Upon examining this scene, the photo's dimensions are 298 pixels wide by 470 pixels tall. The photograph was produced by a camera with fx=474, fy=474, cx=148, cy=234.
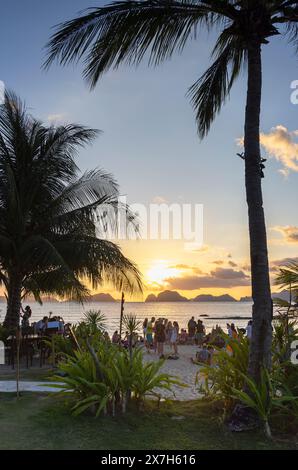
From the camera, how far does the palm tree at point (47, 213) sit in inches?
627

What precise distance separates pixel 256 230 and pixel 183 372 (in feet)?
25.2

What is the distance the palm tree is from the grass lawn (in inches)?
319

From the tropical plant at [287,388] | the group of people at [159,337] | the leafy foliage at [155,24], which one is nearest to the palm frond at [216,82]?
the leafy foliage at [155,24]

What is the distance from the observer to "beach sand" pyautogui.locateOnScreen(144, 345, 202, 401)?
32.7 ft

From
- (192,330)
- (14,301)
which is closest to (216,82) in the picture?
(14,301)

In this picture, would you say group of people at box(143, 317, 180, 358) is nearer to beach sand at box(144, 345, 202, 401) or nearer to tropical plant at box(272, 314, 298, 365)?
beach sand at box(144, 345, 202, 401)

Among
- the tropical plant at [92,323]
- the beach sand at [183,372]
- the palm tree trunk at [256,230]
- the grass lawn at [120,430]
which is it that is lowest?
the beach sand at [183,372]

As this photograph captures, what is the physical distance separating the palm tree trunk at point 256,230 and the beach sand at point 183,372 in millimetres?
2665

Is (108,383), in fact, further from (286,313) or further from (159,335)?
(159,335)

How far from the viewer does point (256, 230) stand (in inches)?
301

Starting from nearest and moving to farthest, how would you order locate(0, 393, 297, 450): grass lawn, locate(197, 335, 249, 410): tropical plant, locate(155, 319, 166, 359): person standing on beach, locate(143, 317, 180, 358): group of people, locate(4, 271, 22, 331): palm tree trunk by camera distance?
locate(0, 393, 297, 450): grass lawn
locate(197, 335, 249, 410): tropical plant
locate(4, 271, 22, 331): palm tree trunk
locate(155, 319, 166, 359): person standing on beach
locate(143, 317, 180, 358): group of people

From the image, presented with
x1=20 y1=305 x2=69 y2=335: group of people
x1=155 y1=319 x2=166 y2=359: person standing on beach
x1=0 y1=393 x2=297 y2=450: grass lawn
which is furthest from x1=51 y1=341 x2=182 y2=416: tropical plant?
x1=155 y1=319 x2=166 y2=359: person standing on beach

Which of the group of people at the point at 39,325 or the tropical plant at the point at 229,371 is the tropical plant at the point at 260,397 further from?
the group of people at the point at 39,325

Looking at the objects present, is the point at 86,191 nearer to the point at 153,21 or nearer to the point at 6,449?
the point at 153,21
